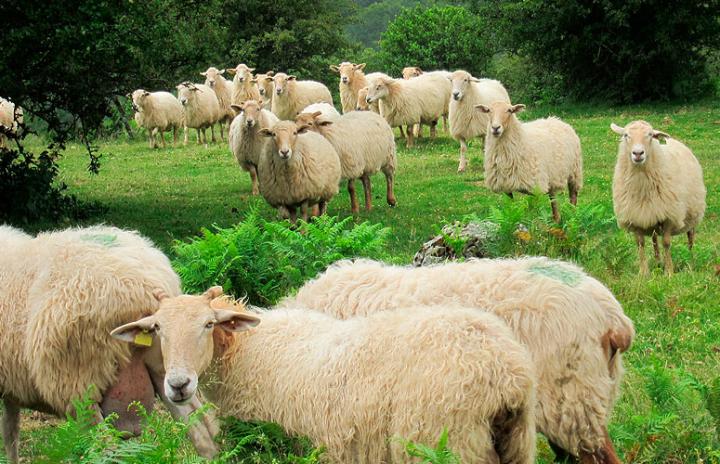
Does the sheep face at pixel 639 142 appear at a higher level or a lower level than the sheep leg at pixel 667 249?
higher

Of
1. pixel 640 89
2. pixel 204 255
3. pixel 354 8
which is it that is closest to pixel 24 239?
pixel 204 255

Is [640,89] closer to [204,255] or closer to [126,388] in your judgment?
[204,255]

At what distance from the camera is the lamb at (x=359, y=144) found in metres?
14.1

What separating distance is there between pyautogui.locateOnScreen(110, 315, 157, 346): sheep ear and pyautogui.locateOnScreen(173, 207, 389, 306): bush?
103 inches

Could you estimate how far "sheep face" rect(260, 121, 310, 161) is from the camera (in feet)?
41.2

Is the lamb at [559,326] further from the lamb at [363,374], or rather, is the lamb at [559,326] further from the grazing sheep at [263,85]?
the grazing sheep at [263,85]

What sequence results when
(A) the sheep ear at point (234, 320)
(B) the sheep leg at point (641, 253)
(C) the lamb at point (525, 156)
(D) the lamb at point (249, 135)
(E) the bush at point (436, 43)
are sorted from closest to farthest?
(A) the sheep ear at point (234, 320) → (B) the sheep leg at point (641, 253) → (C) the lamb at point (525, 156) → (D) the lamb at point (249, 135) → (E) the bush at point (436, 43)

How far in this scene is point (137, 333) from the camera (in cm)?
504

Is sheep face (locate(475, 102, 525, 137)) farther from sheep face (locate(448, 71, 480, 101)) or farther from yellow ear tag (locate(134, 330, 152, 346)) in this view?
yellow ear tag (locate(134, 330, 152, 346))

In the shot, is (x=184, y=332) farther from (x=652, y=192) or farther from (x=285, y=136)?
→ (x=285, y=136)

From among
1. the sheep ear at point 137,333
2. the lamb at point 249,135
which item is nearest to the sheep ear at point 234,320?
the sheep ear at point 137,333

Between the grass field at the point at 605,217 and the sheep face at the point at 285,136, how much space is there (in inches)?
61.8

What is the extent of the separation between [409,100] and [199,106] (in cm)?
612

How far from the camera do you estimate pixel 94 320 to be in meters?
5.27
